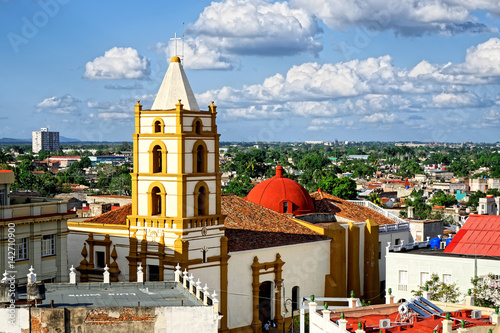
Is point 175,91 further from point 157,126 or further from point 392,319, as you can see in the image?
point 392,319

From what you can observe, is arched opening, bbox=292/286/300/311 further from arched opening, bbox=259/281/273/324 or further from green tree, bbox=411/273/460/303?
green tree, bbox=411/273/460/303

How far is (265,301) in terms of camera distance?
4481cm

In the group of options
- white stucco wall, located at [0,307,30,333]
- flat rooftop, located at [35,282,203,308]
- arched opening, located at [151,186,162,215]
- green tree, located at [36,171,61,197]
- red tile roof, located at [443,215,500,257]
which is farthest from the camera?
green tree, located at [36,171,61,197]

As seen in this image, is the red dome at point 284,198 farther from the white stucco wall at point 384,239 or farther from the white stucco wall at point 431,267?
the white stucco wall at point 431,267

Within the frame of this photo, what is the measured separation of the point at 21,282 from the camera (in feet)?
120

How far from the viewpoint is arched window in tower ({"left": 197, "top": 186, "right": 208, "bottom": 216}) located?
134 ft

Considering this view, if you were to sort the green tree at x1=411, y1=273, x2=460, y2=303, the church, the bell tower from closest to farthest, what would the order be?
the green tree at x1=411, y1=273, x2=460, y2=303 → the bell tower → the church

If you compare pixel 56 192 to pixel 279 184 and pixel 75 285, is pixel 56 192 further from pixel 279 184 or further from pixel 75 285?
pixel 75 285

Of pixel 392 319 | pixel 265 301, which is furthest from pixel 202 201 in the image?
pixel 392 319

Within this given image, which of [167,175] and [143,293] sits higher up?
[167,175]

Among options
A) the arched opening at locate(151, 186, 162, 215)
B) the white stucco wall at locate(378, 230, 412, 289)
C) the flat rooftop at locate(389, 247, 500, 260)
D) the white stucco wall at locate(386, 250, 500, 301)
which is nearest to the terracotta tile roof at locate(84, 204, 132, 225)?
the arched opening at locate(151, 186, 162, 215)

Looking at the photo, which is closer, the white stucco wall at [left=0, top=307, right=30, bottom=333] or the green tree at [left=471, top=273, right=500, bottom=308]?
the white stucco wall at [left=0, top=307, right=30, bottom=333]

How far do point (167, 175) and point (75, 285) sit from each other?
8.98 metres

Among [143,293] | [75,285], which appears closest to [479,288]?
[143,293]
